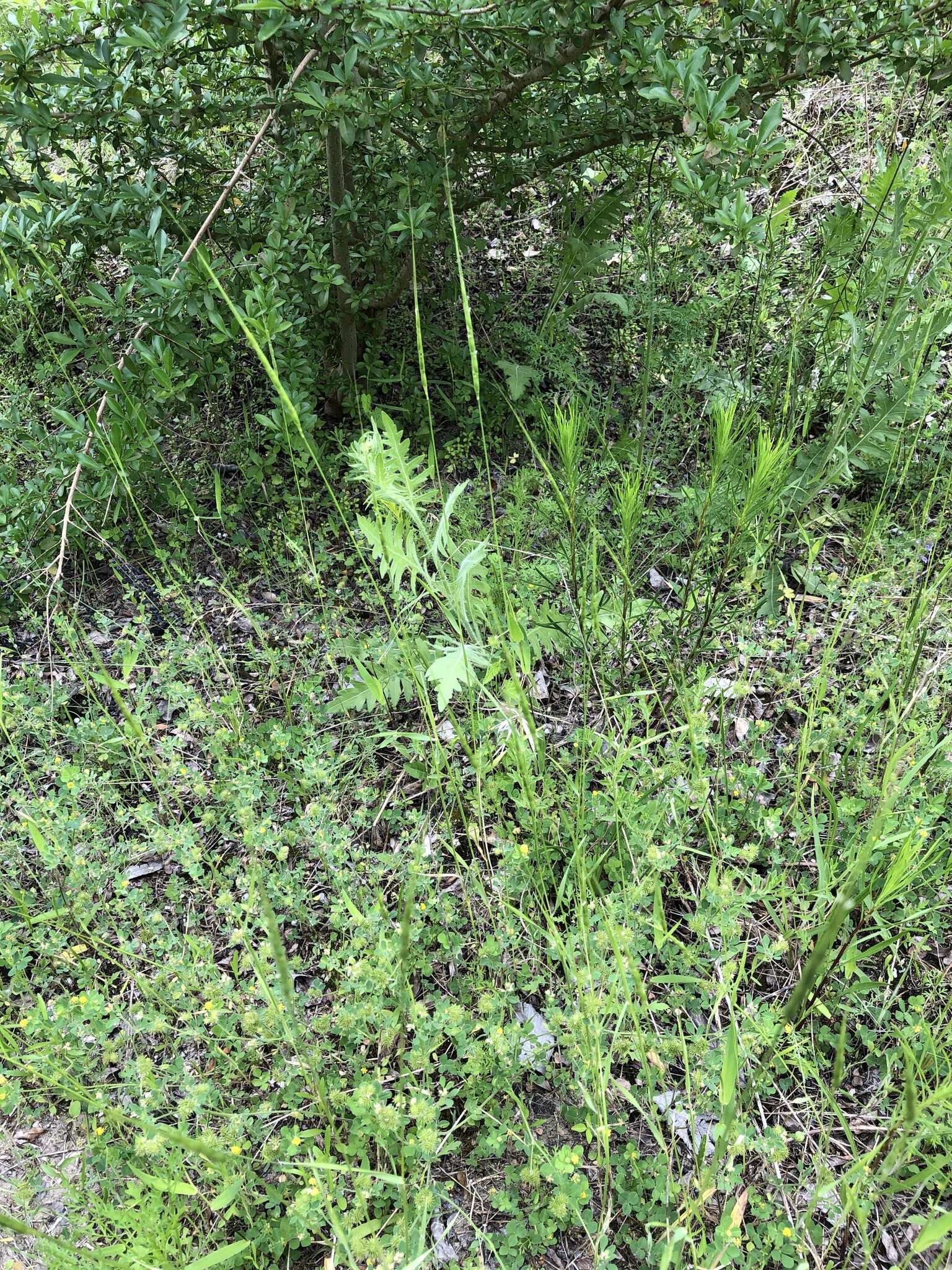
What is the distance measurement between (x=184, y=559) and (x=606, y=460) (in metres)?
1.41

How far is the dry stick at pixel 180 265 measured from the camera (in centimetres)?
209

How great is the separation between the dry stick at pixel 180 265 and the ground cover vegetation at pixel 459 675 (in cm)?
3

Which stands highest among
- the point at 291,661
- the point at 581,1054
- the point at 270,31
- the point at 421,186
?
the point at 270,31

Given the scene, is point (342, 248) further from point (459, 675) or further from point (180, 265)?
point (459, 675)

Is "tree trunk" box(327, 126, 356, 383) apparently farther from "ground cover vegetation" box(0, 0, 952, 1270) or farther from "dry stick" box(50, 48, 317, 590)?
"dry stick" box(50, 48, 317, 590)

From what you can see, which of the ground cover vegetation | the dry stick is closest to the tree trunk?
the ground cover vegetation

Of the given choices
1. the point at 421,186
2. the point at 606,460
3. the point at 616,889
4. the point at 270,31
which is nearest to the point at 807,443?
the point at 606,460

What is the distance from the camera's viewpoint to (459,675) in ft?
5.86

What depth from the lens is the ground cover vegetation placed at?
1.58 m

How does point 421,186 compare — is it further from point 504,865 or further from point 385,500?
point 504,865

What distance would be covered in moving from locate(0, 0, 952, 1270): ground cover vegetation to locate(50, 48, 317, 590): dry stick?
3 cm

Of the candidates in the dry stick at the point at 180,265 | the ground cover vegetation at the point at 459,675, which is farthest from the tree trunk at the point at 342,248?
the dry stick at the point at 180,265

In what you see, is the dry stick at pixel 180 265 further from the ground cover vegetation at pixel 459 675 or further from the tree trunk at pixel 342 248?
the tree trunk at pixel 342 248

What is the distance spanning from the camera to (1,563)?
2.50 metres
